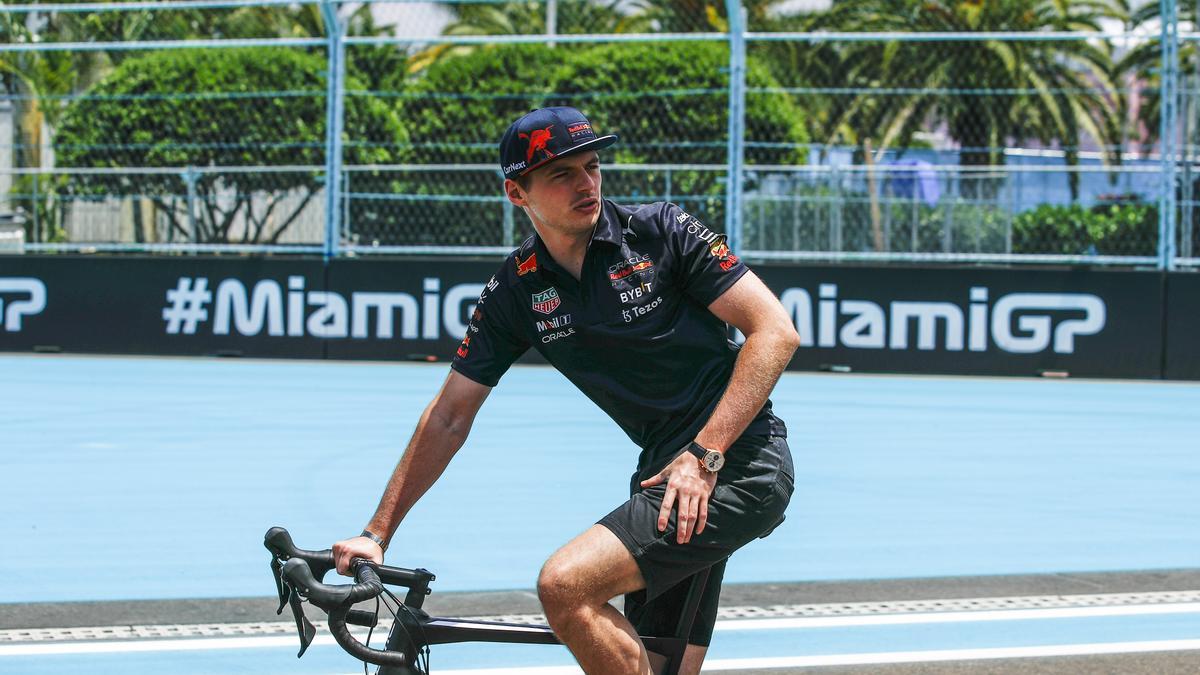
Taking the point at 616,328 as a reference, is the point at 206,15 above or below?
above

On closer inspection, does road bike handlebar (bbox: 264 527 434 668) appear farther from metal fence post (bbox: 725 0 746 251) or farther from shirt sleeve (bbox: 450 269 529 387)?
metal fence post (bbox: 725 0 746 251)

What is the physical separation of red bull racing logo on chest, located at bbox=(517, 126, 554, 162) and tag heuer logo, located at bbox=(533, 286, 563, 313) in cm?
37

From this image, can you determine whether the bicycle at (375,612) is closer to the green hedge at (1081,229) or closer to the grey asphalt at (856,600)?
the grey asphalt at (856,600)

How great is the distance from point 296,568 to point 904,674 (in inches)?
97.3

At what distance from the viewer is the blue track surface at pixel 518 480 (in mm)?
6281

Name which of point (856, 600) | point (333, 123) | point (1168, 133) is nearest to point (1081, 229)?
point (1168, 133)

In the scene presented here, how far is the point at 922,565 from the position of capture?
6273 mm

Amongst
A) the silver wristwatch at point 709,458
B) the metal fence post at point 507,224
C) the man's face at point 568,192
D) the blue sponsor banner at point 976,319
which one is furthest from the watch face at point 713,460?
the metal fence post at point 507,224

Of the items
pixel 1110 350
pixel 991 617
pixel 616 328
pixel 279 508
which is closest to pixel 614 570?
pixel 616 328

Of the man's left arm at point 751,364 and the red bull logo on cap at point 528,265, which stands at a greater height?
the red bull logo on cap at point 528,265

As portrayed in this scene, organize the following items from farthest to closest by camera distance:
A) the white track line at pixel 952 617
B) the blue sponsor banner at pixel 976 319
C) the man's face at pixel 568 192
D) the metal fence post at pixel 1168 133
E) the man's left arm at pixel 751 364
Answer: the blue sponsor banner at pixel 976 319 → the metal fence post at pixel 1168 133 → the white track line at pixel 952 617 → the man's face at pixel 568 192 → the man's left arm at pixel 751 364

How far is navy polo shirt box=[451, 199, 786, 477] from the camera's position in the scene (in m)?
3.45

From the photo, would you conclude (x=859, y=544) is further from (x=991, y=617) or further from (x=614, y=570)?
(x=614, y=570)

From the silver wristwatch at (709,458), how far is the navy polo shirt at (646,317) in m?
0.23
